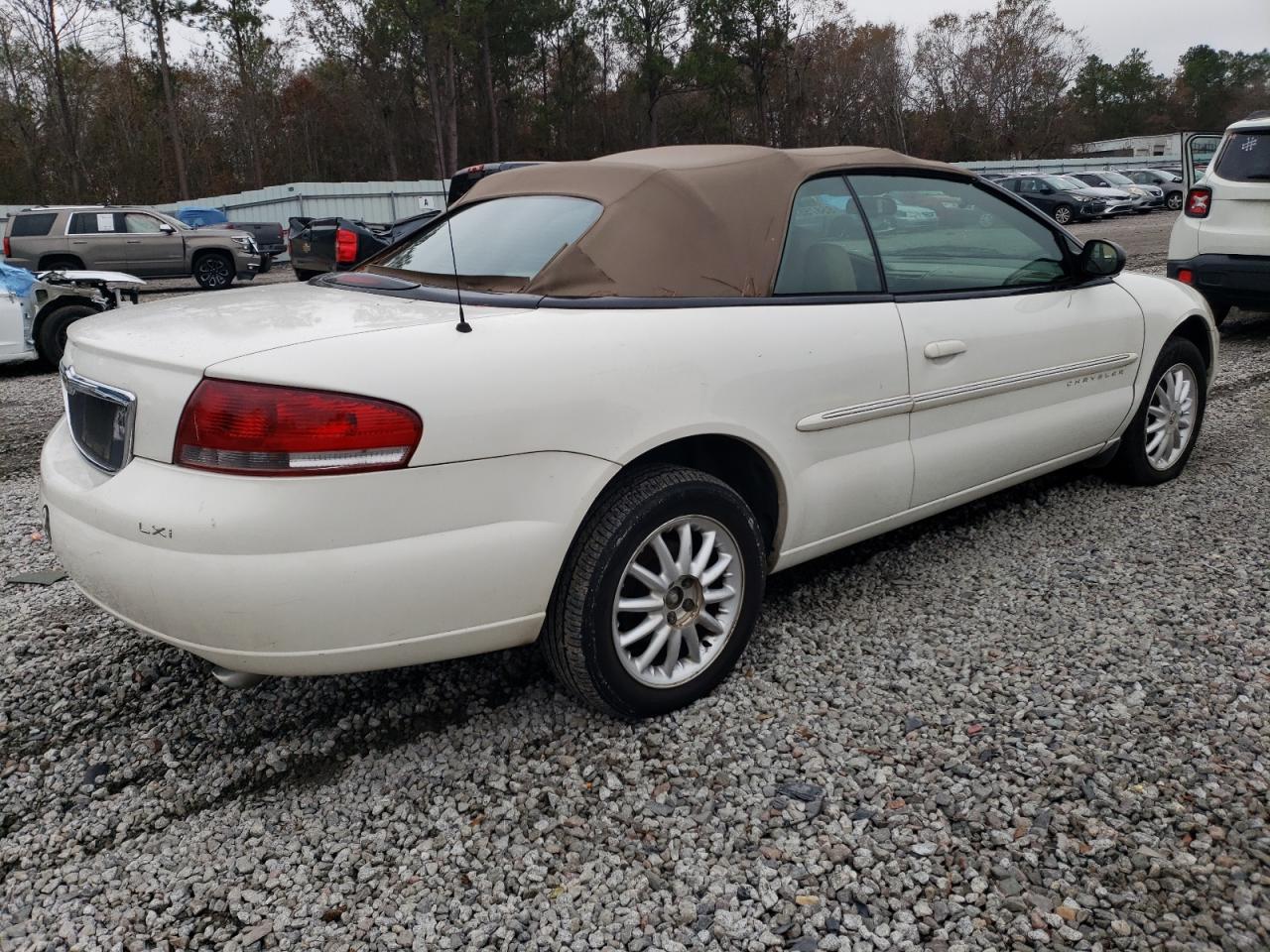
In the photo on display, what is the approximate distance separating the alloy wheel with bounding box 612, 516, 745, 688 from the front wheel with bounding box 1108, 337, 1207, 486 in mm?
2559

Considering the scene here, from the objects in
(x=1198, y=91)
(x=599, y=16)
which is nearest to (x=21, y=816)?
(x=599, y=16)

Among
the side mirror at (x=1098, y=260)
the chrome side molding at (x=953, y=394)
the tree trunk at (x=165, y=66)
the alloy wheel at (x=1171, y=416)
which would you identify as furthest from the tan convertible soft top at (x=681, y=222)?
the tree trunk at (x=165, y=66)

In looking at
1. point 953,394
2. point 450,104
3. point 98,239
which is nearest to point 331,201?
point 450,104

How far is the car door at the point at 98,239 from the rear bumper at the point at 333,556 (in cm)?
1868

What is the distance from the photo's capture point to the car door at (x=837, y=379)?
293 cm

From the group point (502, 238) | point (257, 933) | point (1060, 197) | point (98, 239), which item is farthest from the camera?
point (1060, 197)

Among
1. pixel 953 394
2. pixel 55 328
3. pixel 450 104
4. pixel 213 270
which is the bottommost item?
pixel 213 270

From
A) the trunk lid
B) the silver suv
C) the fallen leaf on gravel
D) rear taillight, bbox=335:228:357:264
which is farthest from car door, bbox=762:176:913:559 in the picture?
the silver suv

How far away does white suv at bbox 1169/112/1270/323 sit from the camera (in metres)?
7.88

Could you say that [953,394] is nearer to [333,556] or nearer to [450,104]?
[333,556]

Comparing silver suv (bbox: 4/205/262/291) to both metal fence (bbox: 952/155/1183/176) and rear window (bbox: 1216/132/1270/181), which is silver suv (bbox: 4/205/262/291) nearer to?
rear window (bbox: 1216/132/1270/181)

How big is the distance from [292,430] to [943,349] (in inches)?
84.0

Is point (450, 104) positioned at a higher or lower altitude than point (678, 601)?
higher

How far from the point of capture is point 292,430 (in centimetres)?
212
